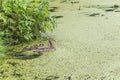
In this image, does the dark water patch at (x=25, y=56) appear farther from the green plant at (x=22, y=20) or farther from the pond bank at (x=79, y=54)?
the green plant at (x=22, y=20)

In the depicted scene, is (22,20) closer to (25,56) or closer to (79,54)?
(25,56)

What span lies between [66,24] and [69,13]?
1.00 ft

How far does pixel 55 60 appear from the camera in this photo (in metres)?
2.32

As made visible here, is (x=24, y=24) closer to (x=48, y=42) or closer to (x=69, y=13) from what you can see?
(x=48, y=42)

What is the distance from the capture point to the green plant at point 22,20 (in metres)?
2.53

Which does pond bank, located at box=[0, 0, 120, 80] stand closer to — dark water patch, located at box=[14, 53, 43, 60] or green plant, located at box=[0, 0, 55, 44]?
dark water patch, located at box=[14, 53, 43, 60]

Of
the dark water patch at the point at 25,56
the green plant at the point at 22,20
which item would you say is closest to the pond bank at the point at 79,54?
the dark water patch at the point at 25,56

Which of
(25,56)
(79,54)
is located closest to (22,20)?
(25,56)

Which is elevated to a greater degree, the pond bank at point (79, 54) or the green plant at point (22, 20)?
the green plant at point (22, 20)

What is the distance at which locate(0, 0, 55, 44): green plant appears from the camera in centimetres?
253

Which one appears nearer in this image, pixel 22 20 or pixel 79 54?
pixel 79 54

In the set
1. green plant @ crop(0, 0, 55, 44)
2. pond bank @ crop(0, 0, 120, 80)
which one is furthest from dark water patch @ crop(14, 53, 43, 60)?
green plant @ crop(0, 0, 55, 44)

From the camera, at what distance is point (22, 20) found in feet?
Answer: 8.43

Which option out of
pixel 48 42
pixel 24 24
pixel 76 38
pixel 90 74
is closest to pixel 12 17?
pixel 24 24
